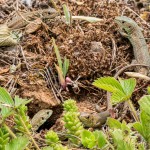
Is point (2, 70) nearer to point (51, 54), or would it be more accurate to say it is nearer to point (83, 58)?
point (51, 54)

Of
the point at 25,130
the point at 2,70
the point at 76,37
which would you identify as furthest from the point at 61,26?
the point at 25,130

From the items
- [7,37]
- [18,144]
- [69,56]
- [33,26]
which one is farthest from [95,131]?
[33,26]

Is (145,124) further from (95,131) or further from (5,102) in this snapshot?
(5,102)

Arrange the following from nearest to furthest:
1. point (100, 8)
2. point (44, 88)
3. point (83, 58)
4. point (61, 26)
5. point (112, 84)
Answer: point (112, 84), point (44, 88), point (83, 58), point (61, 26), point (100, 8)

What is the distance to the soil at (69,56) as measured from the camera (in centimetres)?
294

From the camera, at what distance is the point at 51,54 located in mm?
3258

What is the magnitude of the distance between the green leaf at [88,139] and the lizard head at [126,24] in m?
1.92

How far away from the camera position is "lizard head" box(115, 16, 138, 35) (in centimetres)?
362

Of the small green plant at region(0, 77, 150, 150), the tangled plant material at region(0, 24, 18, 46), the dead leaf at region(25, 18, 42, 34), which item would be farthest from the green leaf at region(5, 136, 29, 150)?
the dead leaf at region(25, 18, 42, 34)

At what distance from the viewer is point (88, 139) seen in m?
1.81

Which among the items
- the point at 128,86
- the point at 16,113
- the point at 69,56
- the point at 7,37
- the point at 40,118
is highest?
the point at 128,86

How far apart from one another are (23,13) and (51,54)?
25.3 inches

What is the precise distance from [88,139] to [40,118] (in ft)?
2.75

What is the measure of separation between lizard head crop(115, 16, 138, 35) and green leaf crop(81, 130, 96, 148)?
75.4 inches
